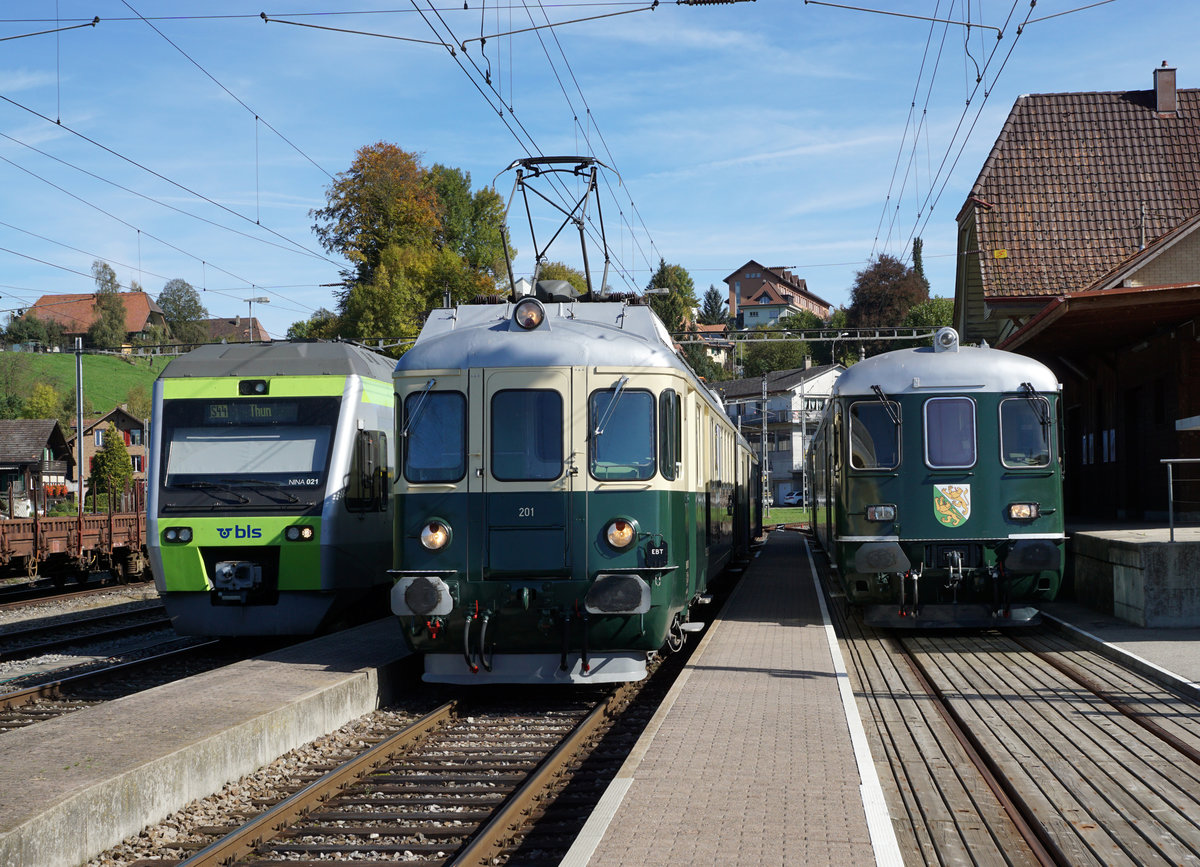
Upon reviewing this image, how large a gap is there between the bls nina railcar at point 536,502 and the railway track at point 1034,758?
219cm

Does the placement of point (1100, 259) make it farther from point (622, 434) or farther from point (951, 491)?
point (622, 434)

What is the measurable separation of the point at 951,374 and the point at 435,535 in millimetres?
6565

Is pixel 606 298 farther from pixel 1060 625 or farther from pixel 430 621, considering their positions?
pixel 1060 625

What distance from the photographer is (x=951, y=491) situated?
12703 millimetres

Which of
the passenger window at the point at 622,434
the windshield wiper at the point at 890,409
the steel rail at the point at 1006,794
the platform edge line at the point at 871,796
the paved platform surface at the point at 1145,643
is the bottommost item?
the steel rail at the point at 1006,794

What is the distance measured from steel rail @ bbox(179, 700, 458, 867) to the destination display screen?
425 centimetres

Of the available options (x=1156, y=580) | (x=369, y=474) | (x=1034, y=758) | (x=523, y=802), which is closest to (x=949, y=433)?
(x=1156, y=580)

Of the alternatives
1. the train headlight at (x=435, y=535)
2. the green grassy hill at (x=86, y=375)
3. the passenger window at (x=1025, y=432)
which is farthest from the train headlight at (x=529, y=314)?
the green grassy hill at (x=86, y=375)

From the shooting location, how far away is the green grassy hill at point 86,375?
85681mm

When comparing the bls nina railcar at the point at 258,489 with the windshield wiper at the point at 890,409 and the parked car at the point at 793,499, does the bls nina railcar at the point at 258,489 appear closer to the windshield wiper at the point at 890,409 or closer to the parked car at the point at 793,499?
the windshield wiper at the point at 890,409

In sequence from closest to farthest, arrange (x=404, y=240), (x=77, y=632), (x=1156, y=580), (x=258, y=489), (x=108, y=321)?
(x=258, y=489) < (x=1156, y=580) < (x=77, y=632) < (x=404, y=240) < (x=108, y=321)

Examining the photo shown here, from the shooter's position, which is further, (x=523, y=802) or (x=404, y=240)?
(x=404, y=240)

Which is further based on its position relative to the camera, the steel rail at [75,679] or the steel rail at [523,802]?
the steel rail at [75,679]

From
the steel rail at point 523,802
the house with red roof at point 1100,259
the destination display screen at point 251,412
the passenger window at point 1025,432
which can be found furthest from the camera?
the house with red roof at point 1100,259
